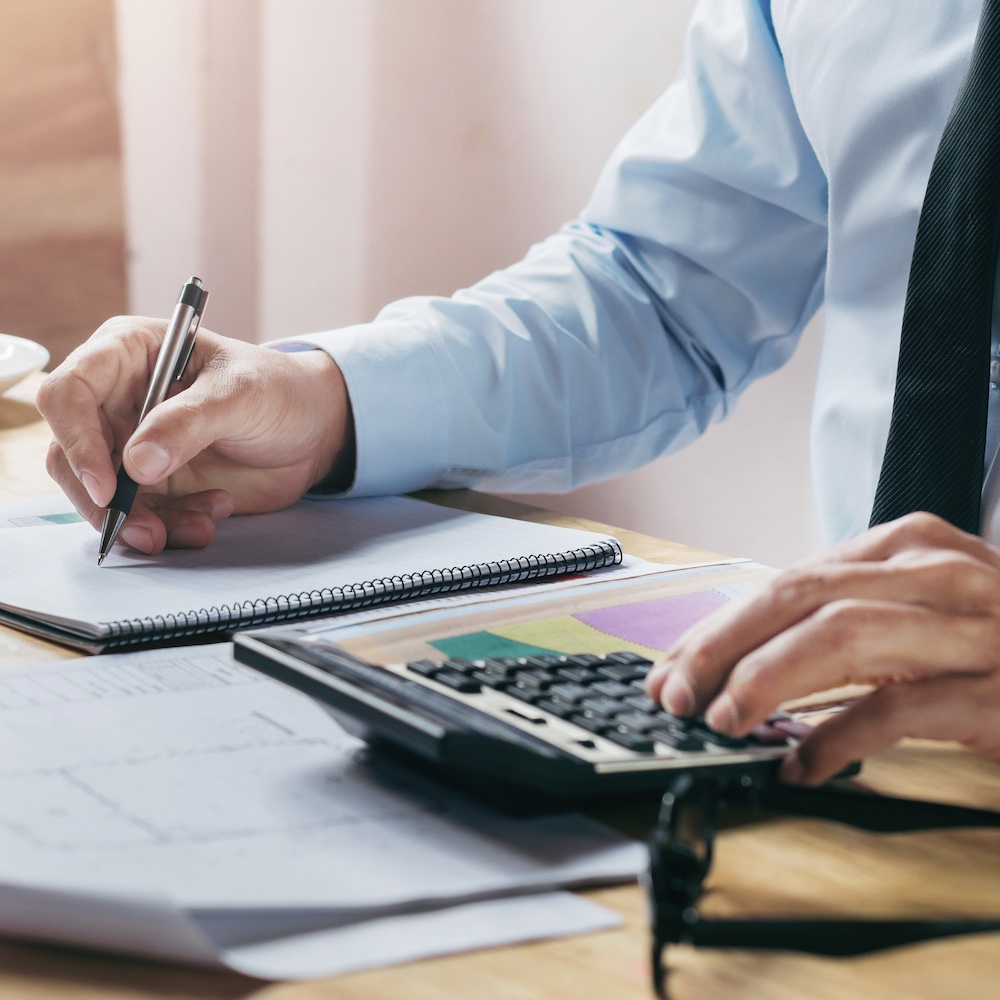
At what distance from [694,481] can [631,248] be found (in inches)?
33.1

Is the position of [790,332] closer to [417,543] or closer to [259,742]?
[417,543]

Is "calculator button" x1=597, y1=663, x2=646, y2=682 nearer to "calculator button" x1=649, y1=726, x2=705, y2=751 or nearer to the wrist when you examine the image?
"calculator button" x1=649, y1=726, x2=705, y2=751

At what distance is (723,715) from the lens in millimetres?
423

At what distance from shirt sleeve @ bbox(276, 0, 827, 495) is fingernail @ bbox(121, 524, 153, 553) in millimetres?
232

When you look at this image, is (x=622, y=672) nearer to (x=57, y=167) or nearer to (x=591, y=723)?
(x=591, y=723)

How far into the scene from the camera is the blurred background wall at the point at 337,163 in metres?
1.81

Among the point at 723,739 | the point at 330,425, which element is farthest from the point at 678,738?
the point at 330,425

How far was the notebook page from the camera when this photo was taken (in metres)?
0.63

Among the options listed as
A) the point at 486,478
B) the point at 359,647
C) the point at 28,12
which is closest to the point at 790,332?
the point at 486,478

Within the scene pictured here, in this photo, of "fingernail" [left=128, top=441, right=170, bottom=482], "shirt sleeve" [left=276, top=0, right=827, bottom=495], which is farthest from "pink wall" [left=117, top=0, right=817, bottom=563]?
"fingernail" [left=128, top=441, right=170, bottom=482]

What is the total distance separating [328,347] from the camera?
2.82 feet

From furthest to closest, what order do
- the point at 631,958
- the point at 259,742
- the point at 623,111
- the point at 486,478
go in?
the point at 623,111
the point at 486,478
the point at 259,742
the point at 631,958

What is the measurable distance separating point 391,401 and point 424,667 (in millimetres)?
416

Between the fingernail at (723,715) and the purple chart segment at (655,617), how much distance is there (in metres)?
0.15
